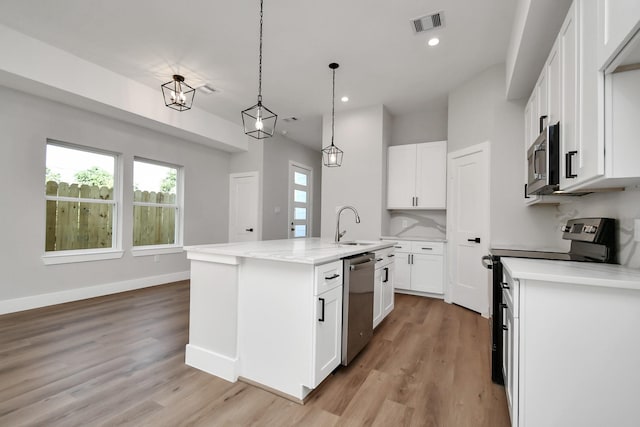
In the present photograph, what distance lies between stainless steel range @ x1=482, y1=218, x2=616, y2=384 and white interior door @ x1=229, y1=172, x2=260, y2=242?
447 cm

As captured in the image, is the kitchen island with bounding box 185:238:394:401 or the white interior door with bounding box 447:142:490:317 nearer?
the kitchen island with bounding box 185:238:394:401

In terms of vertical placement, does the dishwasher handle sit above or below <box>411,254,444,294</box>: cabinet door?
above

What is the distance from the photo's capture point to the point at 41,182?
137 inches

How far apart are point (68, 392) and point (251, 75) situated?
11.8ft

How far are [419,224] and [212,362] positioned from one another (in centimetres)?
372

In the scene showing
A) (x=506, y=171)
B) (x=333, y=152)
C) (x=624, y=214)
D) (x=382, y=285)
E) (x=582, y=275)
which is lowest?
(x=382, y=285)

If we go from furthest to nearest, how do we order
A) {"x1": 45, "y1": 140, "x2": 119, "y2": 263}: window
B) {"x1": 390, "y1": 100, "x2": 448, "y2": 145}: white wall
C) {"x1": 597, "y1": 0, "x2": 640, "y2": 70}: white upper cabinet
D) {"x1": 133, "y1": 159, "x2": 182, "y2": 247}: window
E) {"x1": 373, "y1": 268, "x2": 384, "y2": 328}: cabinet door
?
{"x1": 390, "y1": 100, "x2": 448, "y2": 145}: white wall < {"x1": 133, "y1": 159, "x2": 182, "y2": 247}: window < {"x1": 45, "y1": 140, "x2": 119, "y2": 263}: window < {"x1": 373, "y1": 268, "x2": 384, "y2": 328}: cabinet door < {"x1": 597, "y1": 0, "x2": 640, "y2": 70}: white upper cabinet

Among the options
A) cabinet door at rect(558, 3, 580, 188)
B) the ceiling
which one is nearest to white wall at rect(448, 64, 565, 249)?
the ceiling

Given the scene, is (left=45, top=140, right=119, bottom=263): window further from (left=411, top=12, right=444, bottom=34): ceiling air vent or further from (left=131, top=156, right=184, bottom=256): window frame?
(left=411, top=12, right=444, bottom=34): ceiling air vent

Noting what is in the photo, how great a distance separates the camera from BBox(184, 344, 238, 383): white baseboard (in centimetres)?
194

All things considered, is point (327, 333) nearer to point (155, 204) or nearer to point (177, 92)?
point (177, 92)

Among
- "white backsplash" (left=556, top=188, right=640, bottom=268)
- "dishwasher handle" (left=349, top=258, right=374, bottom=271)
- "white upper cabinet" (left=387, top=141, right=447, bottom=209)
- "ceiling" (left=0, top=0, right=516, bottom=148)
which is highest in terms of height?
"ceiling" (left=0, top=0, right=516, bottom=148)

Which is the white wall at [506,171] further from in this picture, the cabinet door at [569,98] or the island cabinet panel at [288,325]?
the island cabinet panel at [288,325]

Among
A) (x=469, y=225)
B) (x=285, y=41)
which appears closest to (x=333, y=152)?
(x=285, y=41)
